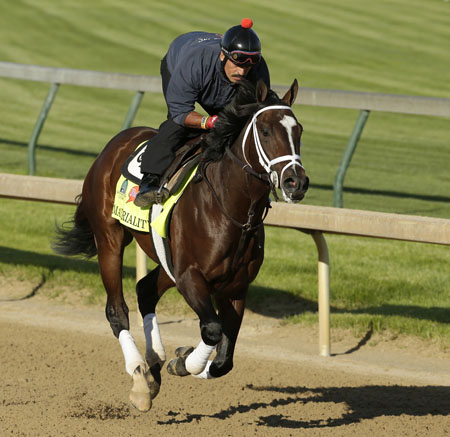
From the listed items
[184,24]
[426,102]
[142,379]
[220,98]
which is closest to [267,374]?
[142,379]

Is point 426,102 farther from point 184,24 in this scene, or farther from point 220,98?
point 184,24

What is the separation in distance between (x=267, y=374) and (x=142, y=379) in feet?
4.44

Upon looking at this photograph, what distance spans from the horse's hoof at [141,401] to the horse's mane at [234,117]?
1353mm

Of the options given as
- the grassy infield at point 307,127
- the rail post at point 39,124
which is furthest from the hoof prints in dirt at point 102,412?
the rail post at point 39,124

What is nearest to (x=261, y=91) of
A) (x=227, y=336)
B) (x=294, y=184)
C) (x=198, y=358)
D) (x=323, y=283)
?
(x=294, y=184)

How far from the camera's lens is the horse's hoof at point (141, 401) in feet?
17.1

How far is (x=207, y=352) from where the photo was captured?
5125mm

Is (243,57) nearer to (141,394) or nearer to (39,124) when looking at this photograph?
(141,394)

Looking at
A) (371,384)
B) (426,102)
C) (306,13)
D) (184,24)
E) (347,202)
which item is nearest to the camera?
(371,384)

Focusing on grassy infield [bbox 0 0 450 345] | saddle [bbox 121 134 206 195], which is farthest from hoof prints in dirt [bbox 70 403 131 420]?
grassy infield [bbox 0 0 450 345]

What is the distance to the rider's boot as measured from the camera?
17.4 feet

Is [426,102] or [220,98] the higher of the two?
[220,98]

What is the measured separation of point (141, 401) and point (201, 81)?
1766 millimetres

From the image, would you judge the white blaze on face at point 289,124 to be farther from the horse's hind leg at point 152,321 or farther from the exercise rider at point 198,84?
the horse's hind leg at point 152,321
